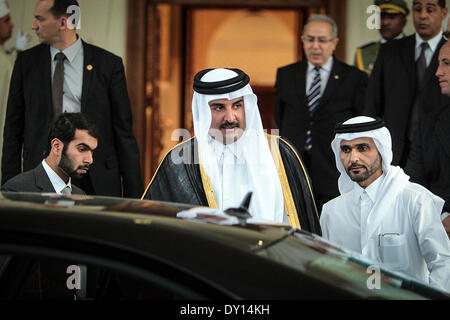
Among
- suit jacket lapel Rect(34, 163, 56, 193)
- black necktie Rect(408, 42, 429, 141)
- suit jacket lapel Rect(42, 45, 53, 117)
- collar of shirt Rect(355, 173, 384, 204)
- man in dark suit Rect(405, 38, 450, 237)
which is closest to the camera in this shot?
collar of shirt Rect(355, 173, 384, 204)

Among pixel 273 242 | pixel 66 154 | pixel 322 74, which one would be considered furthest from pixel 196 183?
pixel 322 74

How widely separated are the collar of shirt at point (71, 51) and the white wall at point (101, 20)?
1601mm

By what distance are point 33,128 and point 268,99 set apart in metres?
13.0

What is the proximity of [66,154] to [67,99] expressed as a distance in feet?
3.05

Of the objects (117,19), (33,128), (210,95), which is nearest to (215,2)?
(117,19)

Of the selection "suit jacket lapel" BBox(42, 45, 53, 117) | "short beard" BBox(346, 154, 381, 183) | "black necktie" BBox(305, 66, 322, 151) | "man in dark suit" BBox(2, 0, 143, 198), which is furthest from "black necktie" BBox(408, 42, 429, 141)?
"suit jacket lapel" BBox(42, 45, 53, 117)

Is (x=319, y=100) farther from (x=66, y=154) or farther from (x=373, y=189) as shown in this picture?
(x=66, y=154)

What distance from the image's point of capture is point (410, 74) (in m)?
6.45

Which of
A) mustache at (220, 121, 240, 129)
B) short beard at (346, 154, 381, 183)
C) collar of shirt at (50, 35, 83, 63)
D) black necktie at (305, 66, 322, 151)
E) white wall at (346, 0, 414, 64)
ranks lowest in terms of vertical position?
short beard at (346, 154, 381, 183)

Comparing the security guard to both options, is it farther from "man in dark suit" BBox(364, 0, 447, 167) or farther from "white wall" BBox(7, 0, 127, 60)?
"white wall" BBox(7, 0, 127, 60)

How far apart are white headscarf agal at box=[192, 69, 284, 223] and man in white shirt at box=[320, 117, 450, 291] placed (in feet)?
1.97

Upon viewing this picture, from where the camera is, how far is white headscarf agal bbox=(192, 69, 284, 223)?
445 centimetres

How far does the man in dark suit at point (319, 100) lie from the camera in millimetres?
6797

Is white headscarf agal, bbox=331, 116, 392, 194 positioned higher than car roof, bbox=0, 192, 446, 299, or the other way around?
white headscarf agal, bbox=331, 116, 392, 194
